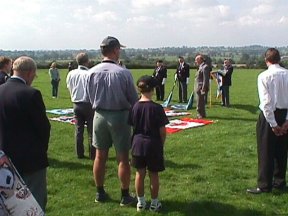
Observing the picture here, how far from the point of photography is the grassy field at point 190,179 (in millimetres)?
6086

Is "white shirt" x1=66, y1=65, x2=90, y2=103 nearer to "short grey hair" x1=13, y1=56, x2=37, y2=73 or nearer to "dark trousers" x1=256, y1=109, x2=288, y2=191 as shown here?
"dark trousers" x1=256, y1=109, x2=288, y2=191

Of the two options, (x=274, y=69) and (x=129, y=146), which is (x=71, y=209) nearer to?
(x=129, y=146)

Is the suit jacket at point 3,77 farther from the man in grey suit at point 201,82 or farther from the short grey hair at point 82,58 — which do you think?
the man in grey suit at point 201,82

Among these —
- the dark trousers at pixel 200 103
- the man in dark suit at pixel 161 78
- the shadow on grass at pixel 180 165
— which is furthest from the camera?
the man in dark suit at pixel 161 78

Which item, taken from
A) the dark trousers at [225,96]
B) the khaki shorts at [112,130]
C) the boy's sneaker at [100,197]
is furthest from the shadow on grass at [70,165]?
the dark trousers at [225,96]

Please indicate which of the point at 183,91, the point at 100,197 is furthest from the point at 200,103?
the point at 100,197

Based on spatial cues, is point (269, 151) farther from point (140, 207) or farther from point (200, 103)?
point (200, 103)

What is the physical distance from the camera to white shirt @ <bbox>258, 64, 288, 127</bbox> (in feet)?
20.2

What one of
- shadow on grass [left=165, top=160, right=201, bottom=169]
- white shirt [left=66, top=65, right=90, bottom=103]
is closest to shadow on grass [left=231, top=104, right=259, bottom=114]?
shadow on grass [left=165, top=160, right=201, bottom=169]

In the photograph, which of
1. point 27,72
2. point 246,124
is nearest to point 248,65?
point 246,124

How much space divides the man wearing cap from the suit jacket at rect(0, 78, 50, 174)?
1592 millimetres

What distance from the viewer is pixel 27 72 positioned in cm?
442

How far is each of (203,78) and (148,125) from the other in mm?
8614

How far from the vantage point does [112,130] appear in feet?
19.6
